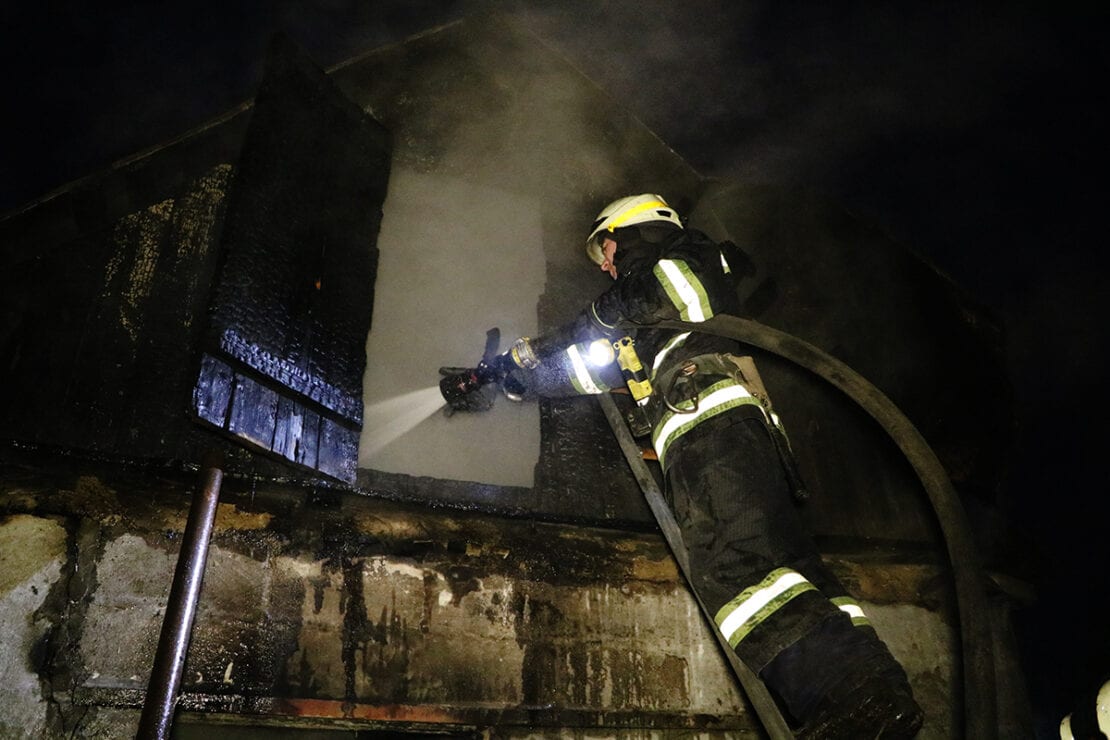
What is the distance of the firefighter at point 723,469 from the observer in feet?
6.89

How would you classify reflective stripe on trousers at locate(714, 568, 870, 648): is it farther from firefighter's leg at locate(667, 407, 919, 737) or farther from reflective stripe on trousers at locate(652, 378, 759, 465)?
reflective stripe on trousers at locate(652, 378, 759, 465)

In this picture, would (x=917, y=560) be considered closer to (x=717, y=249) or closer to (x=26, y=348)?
(x=717, y=249)

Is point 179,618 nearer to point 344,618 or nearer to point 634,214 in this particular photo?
point 344,618

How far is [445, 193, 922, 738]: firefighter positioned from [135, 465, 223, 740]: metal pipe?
1.65 m

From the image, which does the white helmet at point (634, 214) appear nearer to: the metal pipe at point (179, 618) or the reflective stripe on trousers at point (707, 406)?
the reflective stripe on trousers at point (707, 406)

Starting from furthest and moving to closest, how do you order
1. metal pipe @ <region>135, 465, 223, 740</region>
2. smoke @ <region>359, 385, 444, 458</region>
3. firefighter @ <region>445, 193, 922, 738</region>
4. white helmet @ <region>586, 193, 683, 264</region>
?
white helmet @ <region>586, 193, 683, 264</region>
smoke @ <region>359, 385, 444, 458</region>
firefighter @ <region>445, 193, 922, 738</region>
metal pipe @ <region>135, 465, 223, 740</region>

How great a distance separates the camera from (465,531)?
3.12 metres

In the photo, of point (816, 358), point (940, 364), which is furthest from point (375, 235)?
point (940, 364)

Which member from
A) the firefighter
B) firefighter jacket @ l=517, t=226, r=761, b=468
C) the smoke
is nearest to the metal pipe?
the smoke

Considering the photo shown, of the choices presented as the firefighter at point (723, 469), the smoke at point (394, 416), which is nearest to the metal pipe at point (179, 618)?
the smoke at point (394, 416)

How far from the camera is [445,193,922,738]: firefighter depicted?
2.10m

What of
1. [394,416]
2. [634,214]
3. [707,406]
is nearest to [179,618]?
[394,416]

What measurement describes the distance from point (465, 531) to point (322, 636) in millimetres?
785

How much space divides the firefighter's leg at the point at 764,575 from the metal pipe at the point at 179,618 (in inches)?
72.1
